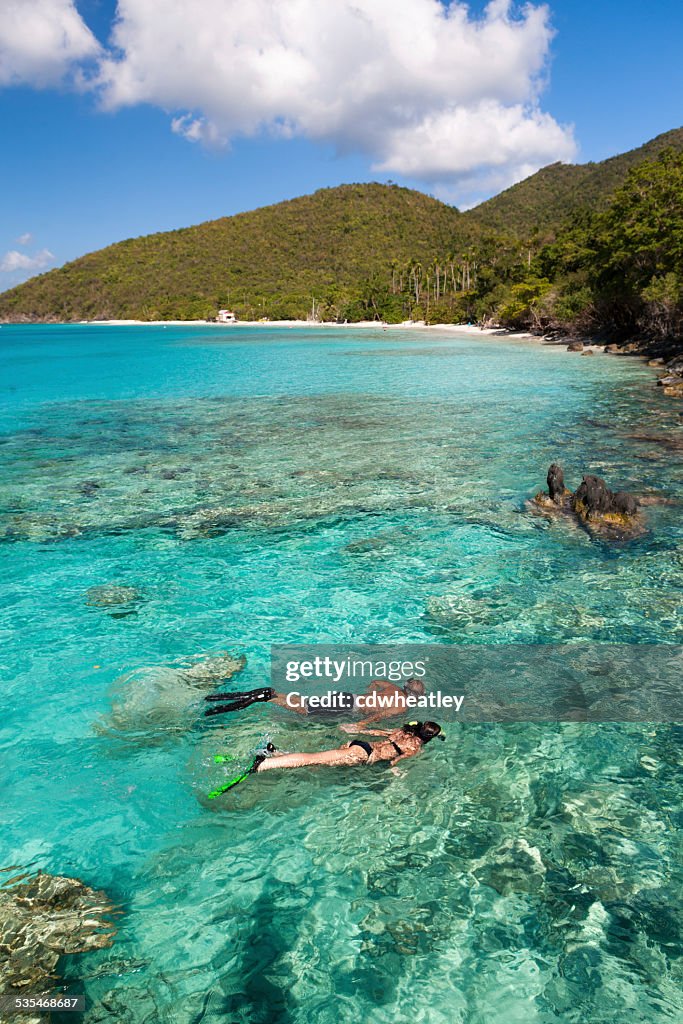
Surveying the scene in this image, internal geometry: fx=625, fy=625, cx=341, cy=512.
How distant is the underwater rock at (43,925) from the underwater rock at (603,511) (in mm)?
10379

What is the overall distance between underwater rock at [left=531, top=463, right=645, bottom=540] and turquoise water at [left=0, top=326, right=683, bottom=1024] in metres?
0.45

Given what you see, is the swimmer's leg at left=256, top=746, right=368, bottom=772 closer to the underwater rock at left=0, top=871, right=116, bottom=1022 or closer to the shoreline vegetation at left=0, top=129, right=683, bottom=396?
the underwater rock at left=0, top=871, right=116, bottom=1022

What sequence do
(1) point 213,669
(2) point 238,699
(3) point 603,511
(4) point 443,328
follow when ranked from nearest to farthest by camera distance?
1. (2) point 238,699
2. (1) point 213,669
3. (3) point 603,511
4. (4) point 443,328

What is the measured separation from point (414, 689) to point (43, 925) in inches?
170

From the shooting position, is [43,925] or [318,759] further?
[318,759]

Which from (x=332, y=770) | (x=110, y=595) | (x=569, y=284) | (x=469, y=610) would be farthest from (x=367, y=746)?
(x=569, y=284)

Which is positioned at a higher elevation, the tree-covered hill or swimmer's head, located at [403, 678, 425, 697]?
the tree-covered hill

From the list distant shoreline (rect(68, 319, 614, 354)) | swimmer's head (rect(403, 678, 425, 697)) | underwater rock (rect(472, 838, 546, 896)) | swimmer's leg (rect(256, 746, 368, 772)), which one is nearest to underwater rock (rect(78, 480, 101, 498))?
swimmer's head (rect(403, 678, 425, 697))

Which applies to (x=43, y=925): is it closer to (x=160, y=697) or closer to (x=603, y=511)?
(x=160, y=697)

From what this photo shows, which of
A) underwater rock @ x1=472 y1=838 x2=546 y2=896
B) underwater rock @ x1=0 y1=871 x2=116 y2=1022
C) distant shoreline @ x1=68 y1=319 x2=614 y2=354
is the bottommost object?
underwater rock @ x1=472 y1=838 x2=546 y2=896

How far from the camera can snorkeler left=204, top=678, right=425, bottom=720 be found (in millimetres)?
7102

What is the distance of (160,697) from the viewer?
24.5 ft

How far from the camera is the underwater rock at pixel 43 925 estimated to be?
167 inches

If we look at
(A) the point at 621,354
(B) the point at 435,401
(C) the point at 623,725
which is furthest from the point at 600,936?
(A) the point at 621,354
